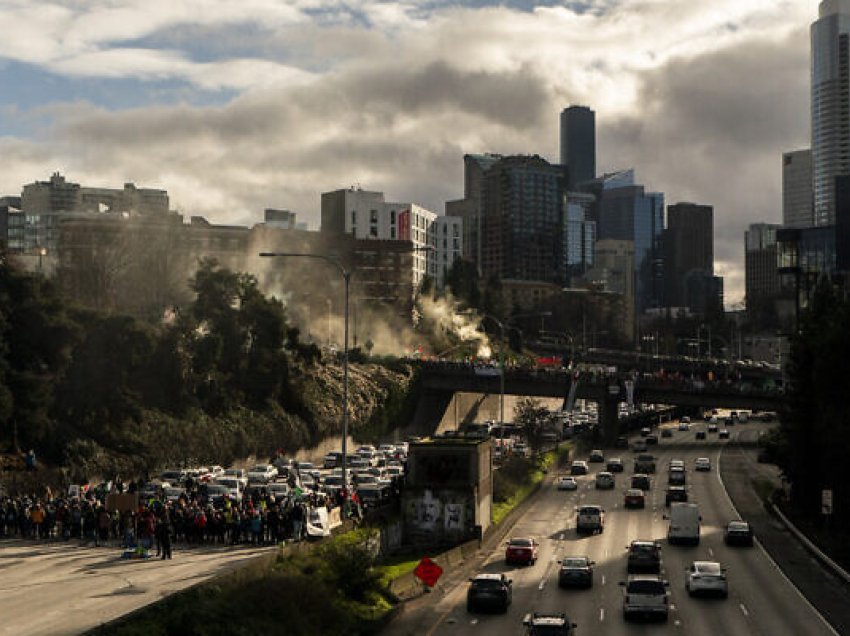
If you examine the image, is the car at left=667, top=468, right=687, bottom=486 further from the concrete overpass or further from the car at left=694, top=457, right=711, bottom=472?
the concrete overpass

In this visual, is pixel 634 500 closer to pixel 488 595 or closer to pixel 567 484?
pixel 567 484

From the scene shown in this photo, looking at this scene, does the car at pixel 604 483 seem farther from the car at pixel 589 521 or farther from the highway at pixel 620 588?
the car at pixel 589 521

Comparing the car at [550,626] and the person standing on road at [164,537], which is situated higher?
the person standing on road at [164,537]

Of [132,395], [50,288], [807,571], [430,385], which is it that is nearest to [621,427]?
[430,385]

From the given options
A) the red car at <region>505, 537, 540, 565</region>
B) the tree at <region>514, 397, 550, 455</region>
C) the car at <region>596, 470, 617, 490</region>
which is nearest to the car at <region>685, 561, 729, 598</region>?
the red car at <region>505, 537, 540, 565</region>

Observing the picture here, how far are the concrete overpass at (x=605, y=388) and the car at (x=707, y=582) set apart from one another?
74615 millimetres

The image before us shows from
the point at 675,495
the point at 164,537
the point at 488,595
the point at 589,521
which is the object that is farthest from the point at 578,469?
the point at 164,537

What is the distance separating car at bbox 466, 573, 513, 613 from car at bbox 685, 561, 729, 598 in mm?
6978

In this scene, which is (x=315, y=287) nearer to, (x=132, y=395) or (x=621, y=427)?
(x=621, y=427)

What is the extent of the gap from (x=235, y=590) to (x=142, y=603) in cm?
315

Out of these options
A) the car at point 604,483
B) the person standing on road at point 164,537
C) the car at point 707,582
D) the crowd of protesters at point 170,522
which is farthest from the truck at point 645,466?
the person standing on road at point 164,537

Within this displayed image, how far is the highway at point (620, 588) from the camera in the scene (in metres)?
36.6

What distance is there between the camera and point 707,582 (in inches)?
1634

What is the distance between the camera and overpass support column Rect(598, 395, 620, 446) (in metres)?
119
